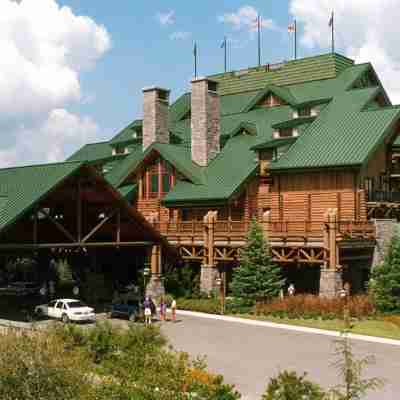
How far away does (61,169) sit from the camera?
108ft

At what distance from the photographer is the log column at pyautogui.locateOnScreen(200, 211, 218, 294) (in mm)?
43625

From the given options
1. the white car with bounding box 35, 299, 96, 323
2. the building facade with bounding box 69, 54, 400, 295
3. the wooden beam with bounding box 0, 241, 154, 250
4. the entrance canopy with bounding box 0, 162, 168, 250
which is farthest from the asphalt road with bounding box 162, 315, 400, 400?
the building facade with bounding box 69, 54, 400, 295

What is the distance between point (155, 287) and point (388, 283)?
1342 cm

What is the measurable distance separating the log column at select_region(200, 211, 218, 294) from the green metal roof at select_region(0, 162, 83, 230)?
13.0 meters

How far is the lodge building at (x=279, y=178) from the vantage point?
4075 centimetres

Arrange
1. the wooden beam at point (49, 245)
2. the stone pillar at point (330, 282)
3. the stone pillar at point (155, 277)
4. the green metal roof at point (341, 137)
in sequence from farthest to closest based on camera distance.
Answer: the green metal roof at point (341, 137) → the stone pillar at point (155, 277) → the stone pillar at point (330, 282) → the wooden beam at point (49, 245)

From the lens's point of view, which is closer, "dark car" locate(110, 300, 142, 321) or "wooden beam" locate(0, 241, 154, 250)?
"wooden beam" locate(0, 241, 154, 250)

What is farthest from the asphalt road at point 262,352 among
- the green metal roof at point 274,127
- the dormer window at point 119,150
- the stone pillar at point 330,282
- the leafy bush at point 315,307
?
the dormer window at point 119,150

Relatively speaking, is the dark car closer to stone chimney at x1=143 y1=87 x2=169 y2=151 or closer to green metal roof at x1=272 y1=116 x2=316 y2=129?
green metal roof at x1=272 y1=116 x2=316 y2=129

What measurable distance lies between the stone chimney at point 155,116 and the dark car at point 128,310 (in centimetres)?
2082

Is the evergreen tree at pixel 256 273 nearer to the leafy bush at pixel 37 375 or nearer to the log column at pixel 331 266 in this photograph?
the log column at pixel 331 266

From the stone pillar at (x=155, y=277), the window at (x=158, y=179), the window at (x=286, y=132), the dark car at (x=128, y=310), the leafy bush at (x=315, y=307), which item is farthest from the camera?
the window at (x=158, y=179)

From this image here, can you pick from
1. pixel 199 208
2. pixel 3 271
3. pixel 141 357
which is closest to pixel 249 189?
pixel 199 208

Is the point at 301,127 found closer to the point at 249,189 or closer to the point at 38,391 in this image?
the point at 249,189
